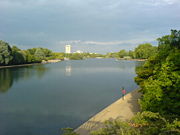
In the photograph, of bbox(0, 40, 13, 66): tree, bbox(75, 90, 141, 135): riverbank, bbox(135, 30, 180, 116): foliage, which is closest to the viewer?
bbox(135, 30, 180, 116): foliage

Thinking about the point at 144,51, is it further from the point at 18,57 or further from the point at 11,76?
the point at 11,76

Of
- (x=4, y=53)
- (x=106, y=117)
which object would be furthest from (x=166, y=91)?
(x=4, y=53)

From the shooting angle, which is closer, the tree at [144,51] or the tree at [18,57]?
the tree at [18,57]

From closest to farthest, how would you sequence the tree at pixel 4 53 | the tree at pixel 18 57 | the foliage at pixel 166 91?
the foliage at pixel 166 91, the tree at pixel 4 53, the tree at pixel 18 57

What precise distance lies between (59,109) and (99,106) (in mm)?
3121

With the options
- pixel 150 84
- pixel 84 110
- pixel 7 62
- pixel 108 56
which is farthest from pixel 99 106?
pixel 108 56

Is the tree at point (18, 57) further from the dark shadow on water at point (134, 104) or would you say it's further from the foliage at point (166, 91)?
the foliage at point (166, 91)

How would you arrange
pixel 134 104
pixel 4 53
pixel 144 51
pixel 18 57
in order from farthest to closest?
1. pixel 144 51
2. pixel 18 57
3. pixel 4 53
4. pixel 134 104

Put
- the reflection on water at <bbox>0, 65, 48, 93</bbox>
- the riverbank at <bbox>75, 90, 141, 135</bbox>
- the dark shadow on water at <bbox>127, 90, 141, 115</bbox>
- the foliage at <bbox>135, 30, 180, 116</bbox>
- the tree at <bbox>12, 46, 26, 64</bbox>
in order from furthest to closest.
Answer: the tree at <bbox>12, 46, 26, 64</bbox>, the reflection on water at <bbox>0, 65, 48, 93</bbox>, the dark shadow on water at <bbox>127, 90, 141, 115</bbox>, the riverbank at <bbox>75, 90, 141, 135</bbox>, the foliage at <bbox>135, 30, 180, 116</bbox>

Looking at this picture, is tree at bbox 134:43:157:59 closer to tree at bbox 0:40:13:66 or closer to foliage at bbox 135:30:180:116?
tree at bbox 0:40:13:66

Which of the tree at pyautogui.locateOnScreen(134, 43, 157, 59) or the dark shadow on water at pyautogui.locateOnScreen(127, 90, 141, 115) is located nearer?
the dark shadow on water at pyautogui.locateOnScreen(127, 90, 141, 115)

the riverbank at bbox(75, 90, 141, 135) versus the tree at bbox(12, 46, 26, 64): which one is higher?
the tree at bbox(12, 46, 26, 64)

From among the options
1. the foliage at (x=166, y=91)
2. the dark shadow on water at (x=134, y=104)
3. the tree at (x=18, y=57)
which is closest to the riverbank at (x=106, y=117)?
the dark shadow on water at (x=134, y=104)

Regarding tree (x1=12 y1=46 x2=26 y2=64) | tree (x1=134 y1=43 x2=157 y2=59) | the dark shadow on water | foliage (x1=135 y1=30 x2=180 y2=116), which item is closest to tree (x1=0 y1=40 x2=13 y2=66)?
tree (x1=12 y1=46 x2=26 y2=64)
